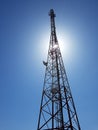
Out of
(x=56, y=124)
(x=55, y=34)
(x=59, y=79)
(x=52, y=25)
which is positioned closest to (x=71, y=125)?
(x=56, y=124)

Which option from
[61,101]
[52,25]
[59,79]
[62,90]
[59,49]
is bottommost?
[61,101]

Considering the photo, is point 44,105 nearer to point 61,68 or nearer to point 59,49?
point 61,68

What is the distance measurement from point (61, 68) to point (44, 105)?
6.15 metres

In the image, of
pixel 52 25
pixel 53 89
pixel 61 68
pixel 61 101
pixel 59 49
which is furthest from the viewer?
pixel 52 25

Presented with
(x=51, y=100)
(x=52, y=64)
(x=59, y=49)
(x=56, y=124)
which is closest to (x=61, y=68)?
(x=52, y=64)

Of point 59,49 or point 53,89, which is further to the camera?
point 59,49

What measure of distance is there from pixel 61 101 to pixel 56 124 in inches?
117

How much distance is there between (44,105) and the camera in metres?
24.5

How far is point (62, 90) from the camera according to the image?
25.1m

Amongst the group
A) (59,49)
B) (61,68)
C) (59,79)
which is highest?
(59,49)

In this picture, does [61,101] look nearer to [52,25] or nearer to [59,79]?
[59,79]

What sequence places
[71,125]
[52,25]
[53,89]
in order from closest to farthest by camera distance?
[71,125] < [53,89] < [52,25]

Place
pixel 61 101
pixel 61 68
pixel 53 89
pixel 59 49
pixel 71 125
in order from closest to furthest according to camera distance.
→ pixel 71 125
pixel 61 101
pixel 53 89
pixel 61 68
pixel 59 49

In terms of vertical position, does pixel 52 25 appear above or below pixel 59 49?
above
